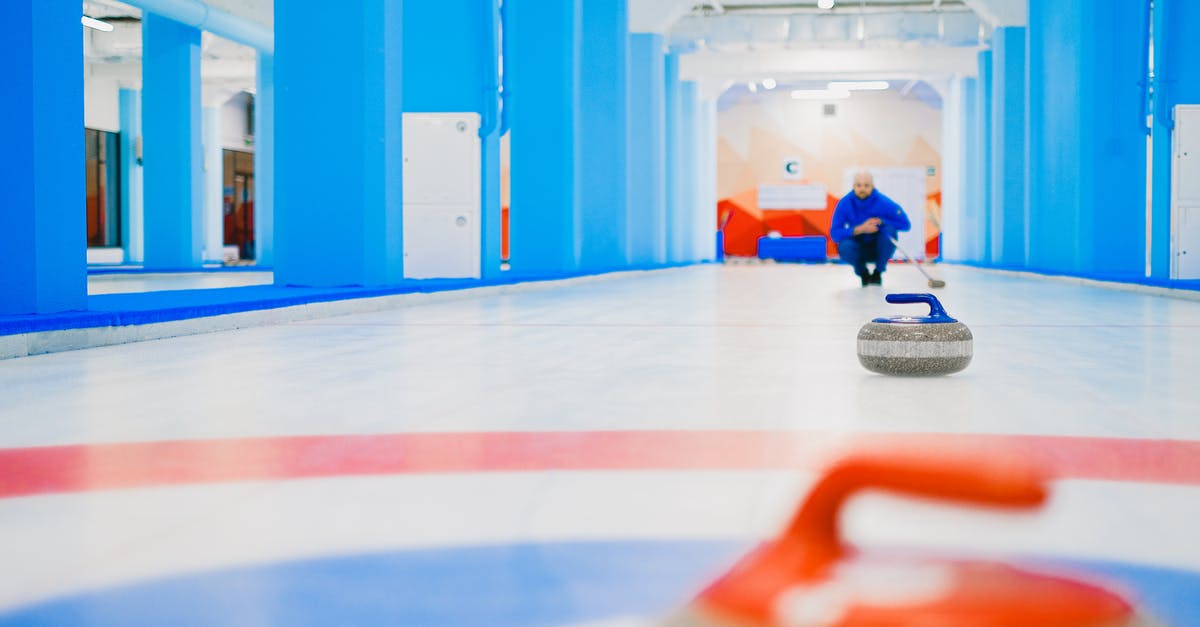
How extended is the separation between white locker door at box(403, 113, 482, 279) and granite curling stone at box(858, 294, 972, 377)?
713cm

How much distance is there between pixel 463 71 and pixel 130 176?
15802 millimetres

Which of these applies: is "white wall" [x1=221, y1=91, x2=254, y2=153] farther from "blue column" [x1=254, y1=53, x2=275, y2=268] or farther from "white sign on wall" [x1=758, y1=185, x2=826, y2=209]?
"white sign on wall" [x1=758, y1=185, x2=826, y2=209]

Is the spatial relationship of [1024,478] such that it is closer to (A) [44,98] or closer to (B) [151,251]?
(A) [44,98]

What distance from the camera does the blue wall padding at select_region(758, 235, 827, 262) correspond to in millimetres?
26984

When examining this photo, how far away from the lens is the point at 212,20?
54.9 feet

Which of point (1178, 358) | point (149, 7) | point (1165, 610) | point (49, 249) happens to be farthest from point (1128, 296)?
point (149, 7)

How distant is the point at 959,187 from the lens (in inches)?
985

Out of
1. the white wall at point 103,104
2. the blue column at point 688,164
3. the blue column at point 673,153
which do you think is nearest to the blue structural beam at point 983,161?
the blue column at point 673,153

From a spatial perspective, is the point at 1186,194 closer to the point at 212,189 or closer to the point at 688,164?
the point at 688,164

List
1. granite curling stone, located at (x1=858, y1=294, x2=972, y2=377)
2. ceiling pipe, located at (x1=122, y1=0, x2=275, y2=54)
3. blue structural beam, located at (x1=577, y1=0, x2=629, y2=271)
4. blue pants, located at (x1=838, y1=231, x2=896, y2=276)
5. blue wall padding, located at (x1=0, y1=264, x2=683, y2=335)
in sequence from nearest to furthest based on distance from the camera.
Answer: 1. granite curling stone, located at (x1=858, y1=294, x2=972, y2=377)
2. blue wall padding, located at (x1=0, y1=264, x2=683, y2=335)
3. blue pants, located at (x1=838, y1=231, x2=896, y2=276)
4. ceiling pipe, located at (x1=122, y1=0, x2=275, y2=54)
5. blue structural beam, located at (x1=577, y1=0, x2=629, y2=271)

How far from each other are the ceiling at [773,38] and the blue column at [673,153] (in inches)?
22.2

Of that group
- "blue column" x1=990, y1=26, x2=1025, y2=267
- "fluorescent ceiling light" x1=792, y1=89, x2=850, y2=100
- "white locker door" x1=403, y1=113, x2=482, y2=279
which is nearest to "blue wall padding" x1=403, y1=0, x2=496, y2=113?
"white locker door" x1=403, y1=113, x2=482, y2=279

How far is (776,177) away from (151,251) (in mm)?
18473

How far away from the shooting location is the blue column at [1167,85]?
34.0 ft
